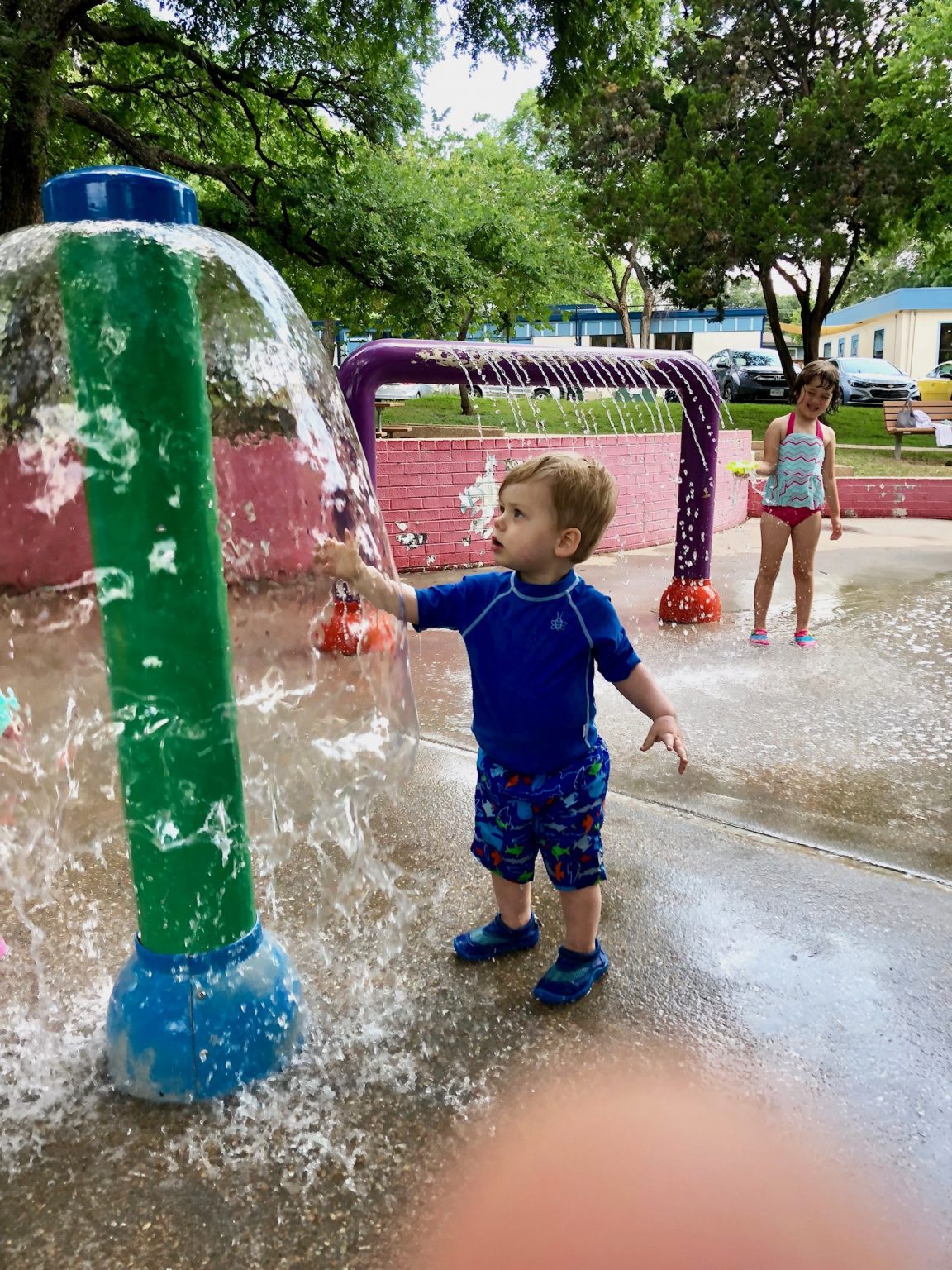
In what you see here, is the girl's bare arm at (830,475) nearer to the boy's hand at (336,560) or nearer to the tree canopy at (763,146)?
the boy's hand at (336,560)

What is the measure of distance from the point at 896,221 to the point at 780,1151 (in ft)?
71.1

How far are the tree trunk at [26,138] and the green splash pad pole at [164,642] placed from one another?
229 inches

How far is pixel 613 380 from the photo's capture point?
214 inches

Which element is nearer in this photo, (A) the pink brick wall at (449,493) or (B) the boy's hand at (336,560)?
(B) the boy's hand at (336,560)

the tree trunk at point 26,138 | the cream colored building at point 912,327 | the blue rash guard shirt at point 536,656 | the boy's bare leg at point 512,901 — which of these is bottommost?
the boy's bare leg at point 512,901

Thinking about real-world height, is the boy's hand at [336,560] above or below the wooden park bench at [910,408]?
below

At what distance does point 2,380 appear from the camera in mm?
1705

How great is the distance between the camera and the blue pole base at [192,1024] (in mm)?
1800

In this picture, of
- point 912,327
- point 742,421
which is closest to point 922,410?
point 742,421

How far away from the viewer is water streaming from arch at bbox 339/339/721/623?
4.71m

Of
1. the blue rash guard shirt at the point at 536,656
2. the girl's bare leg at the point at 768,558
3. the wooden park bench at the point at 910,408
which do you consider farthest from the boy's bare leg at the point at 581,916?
the wooden park bench at the point at 910,408

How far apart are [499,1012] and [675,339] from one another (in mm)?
48172

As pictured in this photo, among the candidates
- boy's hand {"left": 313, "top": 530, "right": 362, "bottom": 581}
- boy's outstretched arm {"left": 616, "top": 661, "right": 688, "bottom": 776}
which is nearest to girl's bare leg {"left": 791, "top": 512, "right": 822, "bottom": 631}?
boy's outstretched arm {"left": 616, "top": 661, "right": 688, "bottom": 776}

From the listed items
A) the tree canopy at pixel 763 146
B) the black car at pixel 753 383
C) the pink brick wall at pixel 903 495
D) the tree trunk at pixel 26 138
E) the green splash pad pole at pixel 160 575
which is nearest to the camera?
the green splash pad pole at pixel 160 575
